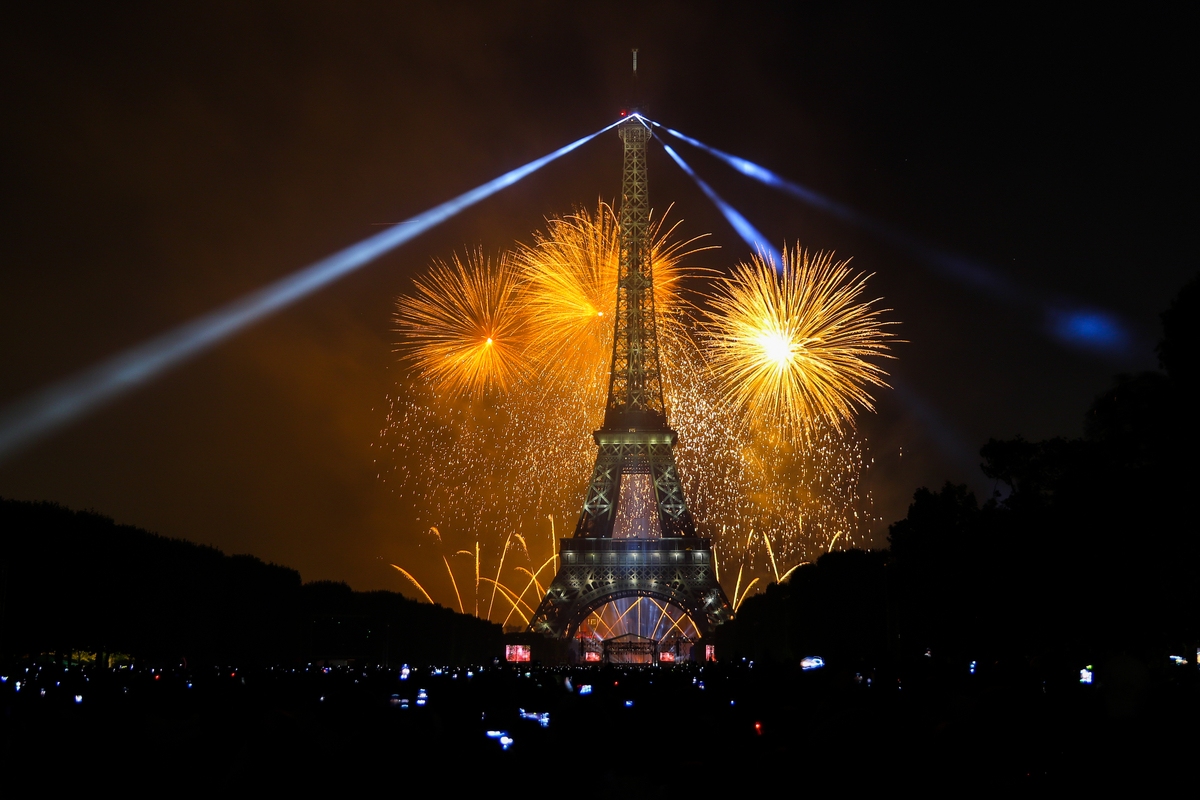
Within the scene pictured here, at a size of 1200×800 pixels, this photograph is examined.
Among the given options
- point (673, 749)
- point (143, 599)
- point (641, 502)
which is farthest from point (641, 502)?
point (673, 749)

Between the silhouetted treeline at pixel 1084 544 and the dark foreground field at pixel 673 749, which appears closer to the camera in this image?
the dark foreground field at pixel 673 749

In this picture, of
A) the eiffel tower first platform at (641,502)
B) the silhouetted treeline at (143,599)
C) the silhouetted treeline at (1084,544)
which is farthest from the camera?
the eiffel tower first platform at (641,502)

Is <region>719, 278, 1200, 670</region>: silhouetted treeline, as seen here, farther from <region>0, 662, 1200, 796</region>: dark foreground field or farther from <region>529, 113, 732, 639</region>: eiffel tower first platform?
<region>529, 113, 732, 639</region>: eiffel tower first platform

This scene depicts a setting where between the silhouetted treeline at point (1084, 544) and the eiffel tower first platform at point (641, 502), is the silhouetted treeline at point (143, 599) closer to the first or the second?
the eiffel tower first platform at point (641, 502)

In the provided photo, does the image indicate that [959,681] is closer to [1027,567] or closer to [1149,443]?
[1149,443]

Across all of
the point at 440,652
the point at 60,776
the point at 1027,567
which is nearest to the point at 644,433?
the point at 440,652

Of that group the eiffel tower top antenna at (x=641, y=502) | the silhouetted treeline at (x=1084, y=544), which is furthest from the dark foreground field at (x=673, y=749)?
the eiffel tower top antenna at (x=641, y=502)

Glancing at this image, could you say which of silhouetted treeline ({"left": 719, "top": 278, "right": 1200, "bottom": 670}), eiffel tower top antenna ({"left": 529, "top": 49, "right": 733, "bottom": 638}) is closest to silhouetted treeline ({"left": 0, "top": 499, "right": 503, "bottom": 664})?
eiffel tower top antenna ({"left": 529, "top": 49, "right": 733, "bottom": 638})
